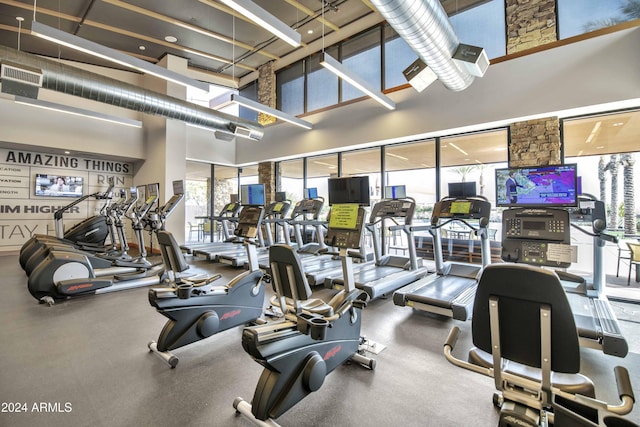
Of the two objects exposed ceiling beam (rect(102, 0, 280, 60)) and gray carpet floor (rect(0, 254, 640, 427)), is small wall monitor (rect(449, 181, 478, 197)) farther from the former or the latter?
exposed ceiling beam (rect(102, 0, 280, 60))

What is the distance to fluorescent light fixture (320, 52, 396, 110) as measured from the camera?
13.7 feet

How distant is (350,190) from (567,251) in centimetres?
195

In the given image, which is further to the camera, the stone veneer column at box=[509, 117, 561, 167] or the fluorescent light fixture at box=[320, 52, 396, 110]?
the stone veneer column at box=[509, 117, 561, 167]

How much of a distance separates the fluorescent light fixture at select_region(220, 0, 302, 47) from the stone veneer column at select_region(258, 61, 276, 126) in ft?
16.7

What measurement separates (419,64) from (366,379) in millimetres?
4258

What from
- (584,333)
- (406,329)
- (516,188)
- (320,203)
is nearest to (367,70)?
(320,203)

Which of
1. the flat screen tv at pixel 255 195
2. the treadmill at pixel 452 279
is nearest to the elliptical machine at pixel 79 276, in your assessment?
the flat screen tv at pixel 255 195

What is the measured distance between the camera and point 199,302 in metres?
2.73

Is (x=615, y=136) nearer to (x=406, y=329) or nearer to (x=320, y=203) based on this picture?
(x=406, y=329)

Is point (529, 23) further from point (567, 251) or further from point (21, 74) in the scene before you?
point (21, 74)

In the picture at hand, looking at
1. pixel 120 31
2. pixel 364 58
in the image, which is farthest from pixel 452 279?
pixel 120 31

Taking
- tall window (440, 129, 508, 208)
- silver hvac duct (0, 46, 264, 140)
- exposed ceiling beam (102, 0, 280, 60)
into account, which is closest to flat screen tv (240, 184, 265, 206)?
tall window (440, 129, 508, 208)

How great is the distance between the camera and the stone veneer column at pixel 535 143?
465cm

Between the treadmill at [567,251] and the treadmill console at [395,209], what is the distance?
5.72 feet
